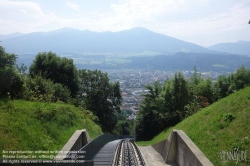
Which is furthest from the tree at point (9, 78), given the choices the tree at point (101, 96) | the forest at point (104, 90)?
the tree at point (101, 96)

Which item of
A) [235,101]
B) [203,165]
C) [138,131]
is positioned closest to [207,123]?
[235,101]

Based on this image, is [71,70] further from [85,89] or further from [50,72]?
[85,89]

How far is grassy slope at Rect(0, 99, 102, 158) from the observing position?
10664 mm

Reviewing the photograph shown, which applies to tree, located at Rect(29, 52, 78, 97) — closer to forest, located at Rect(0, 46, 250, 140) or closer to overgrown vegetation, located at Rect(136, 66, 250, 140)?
forest, located at Rect(0, 46, 250, 140)

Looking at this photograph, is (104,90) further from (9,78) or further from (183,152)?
(183,152)

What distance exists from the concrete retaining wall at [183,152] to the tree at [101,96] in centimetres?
3275

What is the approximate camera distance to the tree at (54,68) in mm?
33906

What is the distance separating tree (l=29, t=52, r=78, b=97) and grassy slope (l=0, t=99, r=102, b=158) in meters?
19.2

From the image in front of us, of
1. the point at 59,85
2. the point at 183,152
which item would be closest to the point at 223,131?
the point at 183,152

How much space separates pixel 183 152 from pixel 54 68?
2575 centimetres

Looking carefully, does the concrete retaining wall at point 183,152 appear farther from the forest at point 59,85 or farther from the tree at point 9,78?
the tree at point 9,78

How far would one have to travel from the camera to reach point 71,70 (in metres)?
36.1

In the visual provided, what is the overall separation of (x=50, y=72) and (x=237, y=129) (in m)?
27.4

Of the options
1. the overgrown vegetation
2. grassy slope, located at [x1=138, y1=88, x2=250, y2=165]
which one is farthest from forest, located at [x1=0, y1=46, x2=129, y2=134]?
grassy slope, located at [x1=138, y1=88, x2=250, y2=165]
